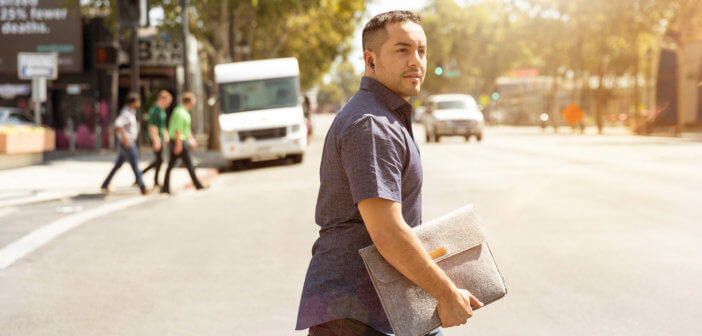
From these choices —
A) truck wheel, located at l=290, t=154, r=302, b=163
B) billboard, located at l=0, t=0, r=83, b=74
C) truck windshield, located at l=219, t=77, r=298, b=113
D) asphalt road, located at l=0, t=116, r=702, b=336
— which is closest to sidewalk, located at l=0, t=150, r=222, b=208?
asphalt road, located at l=0, t=116, r=702, b=336

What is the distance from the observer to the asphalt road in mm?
5473

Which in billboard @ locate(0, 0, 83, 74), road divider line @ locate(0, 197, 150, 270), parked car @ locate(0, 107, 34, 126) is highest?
billboard @ locate(0, 0, 83, 74)

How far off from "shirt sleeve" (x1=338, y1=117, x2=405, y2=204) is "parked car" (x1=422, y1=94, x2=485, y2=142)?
31458 millimetres

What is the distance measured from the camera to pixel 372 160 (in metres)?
2.30

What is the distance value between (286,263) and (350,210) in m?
5.12

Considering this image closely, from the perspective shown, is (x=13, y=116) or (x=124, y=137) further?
(x=13, y=116)

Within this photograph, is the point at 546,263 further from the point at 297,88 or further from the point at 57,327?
the point at 297,88

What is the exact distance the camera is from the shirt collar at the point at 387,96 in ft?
8.25

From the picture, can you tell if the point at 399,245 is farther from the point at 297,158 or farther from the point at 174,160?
the point at 297,158

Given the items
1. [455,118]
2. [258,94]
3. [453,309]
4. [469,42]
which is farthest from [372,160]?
[469,42]

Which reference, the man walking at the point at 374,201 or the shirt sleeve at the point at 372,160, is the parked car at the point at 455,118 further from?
the shirt sleeve at the point at 372,160

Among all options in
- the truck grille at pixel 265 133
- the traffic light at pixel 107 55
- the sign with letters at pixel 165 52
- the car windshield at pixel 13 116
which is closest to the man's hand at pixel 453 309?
the traffic light at pixel 107 55

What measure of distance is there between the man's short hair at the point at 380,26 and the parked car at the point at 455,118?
103ft

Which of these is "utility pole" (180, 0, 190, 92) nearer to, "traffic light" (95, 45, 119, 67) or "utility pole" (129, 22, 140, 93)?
"utility pole" (129, 22, 140, 93)
